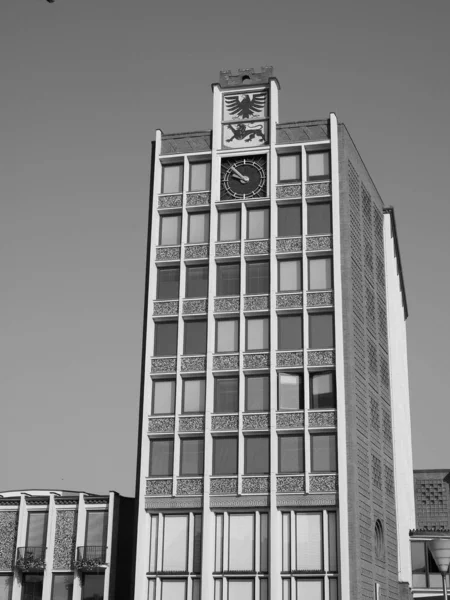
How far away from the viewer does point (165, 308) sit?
55406mm

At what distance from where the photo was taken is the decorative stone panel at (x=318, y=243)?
179 ft

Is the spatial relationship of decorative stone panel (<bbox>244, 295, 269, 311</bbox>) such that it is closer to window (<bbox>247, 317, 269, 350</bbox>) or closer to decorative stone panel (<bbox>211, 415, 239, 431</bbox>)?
window (<bbox>247, 317, 269, 350</bbox>)

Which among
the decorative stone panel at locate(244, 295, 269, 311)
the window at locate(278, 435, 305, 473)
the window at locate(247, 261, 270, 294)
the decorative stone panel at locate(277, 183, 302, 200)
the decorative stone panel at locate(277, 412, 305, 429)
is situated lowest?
the window at locate(278, 435, 305, 473)

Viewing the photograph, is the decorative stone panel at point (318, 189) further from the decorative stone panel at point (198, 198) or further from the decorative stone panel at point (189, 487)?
the decorative stone panel at point (189, 487)

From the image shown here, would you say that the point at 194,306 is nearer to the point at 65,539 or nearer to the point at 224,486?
the point at 224,486

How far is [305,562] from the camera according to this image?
1934 inches

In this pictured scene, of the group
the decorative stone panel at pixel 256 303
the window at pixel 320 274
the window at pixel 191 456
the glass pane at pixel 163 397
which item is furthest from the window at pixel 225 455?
the window at pixel 320 274

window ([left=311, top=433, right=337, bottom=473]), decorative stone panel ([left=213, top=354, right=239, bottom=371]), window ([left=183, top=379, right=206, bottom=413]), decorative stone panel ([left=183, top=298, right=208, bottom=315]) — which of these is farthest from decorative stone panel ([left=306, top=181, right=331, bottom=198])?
window ([left=311, top=433, right=337, bottom=473])

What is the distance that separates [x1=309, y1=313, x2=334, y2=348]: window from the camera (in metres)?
52.7

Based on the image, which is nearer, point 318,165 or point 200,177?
point 318,165

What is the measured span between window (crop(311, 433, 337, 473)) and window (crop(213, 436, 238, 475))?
161 inches

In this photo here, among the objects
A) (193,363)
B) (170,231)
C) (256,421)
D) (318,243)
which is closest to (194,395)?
(193,363)

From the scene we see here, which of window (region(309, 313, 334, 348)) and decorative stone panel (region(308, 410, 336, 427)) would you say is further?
window (region(309, 313, 334, 348))

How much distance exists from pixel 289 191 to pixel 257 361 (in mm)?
Result: 10051
